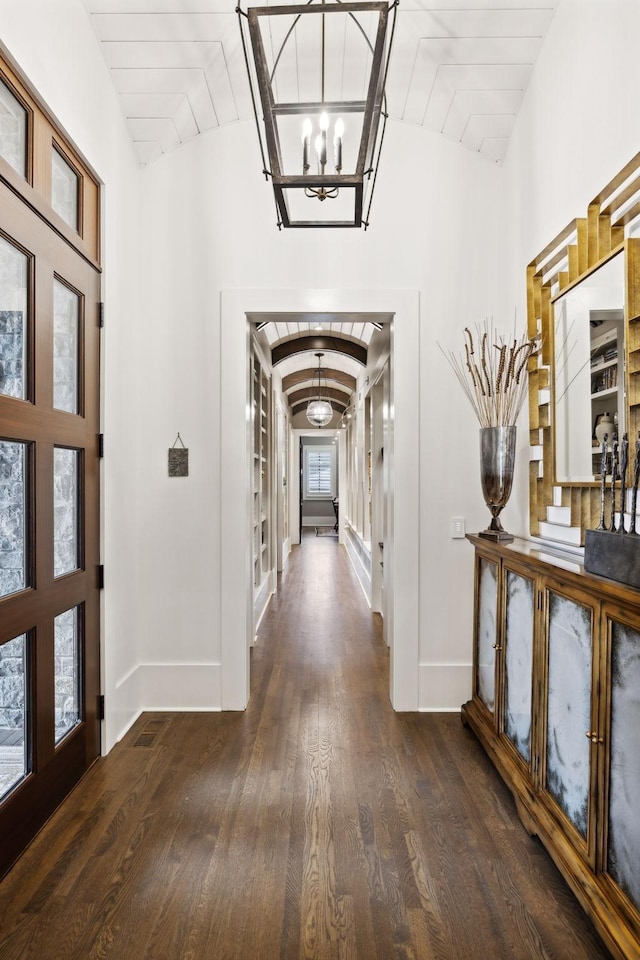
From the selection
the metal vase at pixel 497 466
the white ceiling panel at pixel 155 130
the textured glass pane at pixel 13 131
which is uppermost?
the white ceiling panel at pixel 155 130

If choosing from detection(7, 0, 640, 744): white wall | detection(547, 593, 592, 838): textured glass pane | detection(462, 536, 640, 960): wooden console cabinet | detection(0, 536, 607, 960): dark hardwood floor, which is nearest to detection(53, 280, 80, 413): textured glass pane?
detection(7, 0, 640, 744): white wall

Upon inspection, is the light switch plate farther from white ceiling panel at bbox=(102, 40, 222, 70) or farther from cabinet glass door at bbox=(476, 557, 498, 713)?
white ceiling panel at bbox=(102, 40, 222, 70)

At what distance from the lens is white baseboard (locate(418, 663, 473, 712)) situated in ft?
10.5

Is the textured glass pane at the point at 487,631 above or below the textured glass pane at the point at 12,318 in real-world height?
below

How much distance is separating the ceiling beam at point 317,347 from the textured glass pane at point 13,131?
16.5 feet

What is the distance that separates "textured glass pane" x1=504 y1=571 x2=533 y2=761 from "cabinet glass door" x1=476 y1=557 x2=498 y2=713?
0.16 m

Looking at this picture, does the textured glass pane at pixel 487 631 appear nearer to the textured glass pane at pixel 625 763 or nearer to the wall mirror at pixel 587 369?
the wall mirror at pixel 587 369

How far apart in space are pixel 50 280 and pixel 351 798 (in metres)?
2.45

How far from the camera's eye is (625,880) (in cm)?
147

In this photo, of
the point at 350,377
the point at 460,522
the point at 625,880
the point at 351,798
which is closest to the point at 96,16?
the point at 460,522

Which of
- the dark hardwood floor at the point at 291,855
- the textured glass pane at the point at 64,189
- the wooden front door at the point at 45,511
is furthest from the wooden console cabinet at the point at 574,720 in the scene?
the textured glass pane at the point at 64,189

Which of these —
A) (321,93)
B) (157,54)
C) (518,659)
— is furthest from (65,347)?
(518,659)

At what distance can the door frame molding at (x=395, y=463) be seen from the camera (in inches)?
126

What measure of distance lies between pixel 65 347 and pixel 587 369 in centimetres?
219
